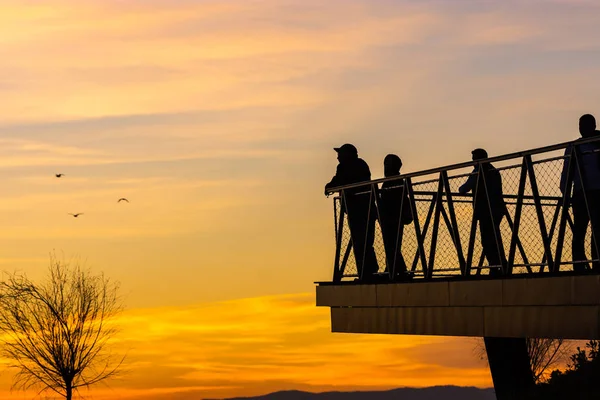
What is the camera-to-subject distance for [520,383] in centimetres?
2009

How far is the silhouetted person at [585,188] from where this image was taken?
591 inches

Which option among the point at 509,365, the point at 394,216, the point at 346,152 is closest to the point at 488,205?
the point at 394,216

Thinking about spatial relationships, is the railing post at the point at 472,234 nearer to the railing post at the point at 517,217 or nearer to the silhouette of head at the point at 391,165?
the railing post at the point at 517,217

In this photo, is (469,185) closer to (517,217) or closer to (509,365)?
(517,217)

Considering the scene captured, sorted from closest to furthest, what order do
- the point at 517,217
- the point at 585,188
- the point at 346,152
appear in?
the point at 585,188, the point at 517,217, the point at 346,152

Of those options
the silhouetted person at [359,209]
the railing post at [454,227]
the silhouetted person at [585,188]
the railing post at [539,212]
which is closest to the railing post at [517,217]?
the railing post at [539,212]

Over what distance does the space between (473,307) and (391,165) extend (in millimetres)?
3123

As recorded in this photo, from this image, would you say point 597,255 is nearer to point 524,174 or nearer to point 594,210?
point 594,210

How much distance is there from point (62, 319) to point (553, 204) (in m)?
27.3

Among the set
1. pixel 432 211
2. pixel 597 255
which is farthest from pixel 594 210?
pixel 432 211

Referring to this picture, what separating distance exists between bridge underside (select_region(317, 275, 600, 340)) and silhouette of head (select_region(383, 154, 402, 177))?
76.3 inches

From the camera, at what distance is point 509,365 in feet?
66.2

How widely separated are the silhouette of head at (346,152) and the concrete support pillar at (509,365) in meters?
4.15

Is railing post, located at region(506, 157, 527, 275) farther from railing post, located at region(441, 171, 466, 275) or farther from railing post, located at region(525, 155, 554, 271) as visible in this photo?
railing post, located at region(441, 171, 466, 275)
